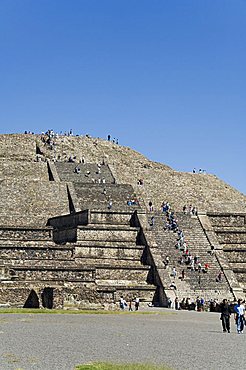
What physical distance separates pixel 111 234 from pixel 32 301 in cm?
905

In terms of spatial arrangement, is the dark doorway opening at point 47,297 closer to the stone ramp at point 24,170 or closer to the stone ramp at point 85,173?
the stone ramp at point 24,170

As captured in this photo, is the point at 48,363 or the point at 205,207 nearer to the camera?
the point at 48,363

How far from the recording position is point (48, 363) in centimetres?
1030

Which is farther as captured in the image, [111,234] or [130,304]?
[111,234]

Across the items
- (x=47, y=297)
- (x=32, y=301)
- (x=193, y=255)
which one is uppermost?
(x=193, y=255)

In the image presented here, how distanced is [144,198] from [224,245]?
6621mm

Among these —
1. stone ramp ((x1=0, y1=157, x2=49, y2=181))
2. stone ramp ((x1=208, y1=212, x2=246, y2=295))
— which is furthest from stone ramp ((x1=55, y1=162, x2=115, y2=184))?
stone ramp ((x1=208, y1=212, x2=246, y2=295))

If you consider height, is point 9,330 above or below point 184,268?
below

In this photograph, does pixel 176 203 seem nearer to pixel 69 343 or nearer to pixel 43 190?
pixel 43 190

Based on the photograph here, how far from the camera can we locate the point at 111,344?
1324 cm

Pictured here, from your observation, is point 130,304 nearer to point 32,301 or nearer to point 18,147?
point 32,301

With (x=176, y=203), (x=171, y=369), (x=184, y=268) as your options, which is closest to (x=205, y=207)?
(x=176, y=203)

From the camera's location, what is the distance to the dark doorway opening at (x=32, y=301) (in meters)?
24.6

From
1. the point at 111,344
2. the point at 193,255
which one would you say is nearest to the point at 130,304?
the point at 193,255
